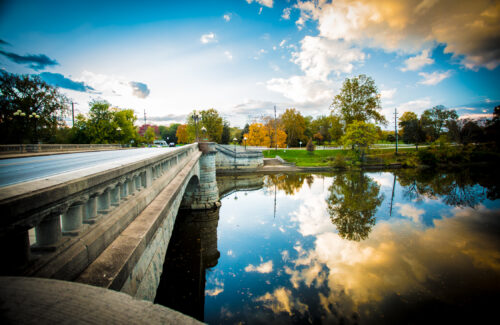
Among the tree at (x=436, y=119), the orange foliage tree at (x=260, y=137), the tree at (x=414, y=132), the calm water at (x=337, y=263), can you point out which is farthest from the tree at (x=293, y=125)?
the calm water at (x=337, y=263)

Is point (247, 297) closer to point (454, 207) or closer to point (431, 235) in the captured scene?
point (431, 235)

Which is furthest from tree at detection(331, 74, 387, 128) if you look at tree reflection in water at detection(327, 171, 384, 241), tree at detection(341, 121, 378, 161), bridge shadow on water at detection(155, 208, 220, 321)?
bridge shadow on water at detection(155, 208, 220, 321)

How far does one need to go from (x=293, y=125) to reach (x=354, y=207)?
49.3 metres

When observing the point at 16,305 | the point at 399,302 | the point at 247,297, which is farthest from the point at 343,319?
the point at 16,305

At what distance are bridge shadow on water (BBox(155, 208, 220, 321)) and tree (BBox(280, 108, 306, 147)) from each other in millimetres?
53184

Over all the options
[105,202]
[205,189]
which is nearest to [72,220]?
[105,202]

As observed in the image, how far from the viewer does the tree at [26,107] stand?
79.8 feet

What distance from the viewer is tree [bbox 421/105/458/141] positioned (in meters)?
62.0

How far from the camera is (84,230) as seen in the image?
7.09 ft

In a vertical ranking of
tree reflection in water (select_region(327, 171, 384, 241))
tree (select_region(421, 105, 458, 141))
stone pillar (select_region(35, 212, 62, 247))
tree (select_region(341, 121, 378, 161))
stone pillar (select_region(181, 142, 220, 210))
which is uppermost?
tree (select_region(421, 105, 458, 141))

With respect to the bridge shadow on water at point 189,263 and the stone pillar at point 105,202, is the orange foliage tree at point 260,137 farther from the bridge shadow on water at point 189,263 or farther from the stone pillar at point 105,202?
the stone pillar at point 105,202

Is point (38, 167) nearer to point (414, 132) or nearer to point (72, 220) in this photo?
point (72, 220)

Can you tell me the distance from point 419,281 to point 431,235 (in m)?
5.30

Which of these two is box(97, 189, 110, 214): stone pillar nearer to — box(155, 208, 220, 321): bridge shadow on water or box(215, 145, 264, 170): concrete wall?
box(155, 208, 220, 321): bridge shadow on water
